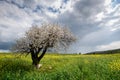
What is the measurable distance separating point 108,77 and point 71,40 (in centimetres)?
1624

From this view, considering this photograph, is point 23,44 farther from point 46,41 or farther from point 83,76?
point 83,76

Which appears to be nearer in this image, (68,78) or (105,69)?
(68,78)

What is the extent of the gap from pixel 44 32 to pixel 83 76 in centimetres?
1348

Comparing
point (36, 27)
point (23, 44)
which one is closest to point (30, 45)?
point (23, 44)

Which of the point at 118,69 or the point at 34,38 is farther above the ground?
the point at 34,38

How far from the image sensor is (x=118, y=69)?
2069 centimetres

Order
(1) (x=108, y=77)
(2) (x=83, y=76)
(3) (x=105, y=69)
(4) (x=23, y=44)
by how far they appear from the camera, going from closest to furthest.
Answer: (1) (x=108, y=77)
(2) (x=83, y=76)
(3) (x=105, y=69)
(4) (x=23, y=44)

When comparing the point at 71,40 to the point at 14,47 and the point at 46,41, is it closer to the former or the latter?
the point at 46,41

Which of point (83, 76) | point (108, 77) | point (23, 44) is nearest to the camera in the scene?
point (108, 77)

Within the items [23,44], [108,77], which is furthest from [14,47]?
[108,77]

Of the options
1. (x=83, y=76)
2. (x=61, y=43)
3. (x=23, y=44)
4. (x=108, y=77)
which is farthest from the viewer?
(x=61, y=43)

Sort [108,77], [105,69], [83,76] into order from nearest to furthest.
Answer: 1. [108,77]
2. [83,76]
3. [105,69]

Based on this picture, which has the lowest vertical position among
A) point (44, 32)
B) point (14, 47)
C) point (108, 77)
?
point (108, 77)

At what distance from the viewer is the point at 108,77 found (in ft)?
60.1
